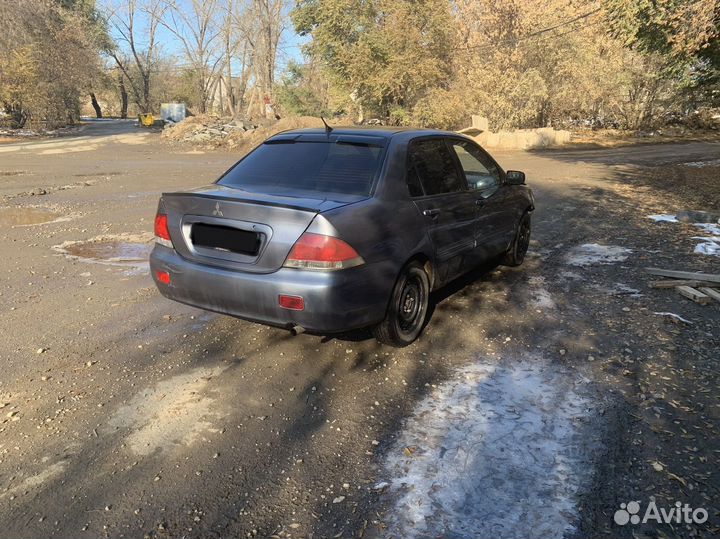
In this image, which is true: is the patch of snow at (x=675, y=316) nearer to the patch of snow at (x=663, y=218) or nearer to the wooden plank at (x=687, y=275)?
the wooden plank at (x=687, y=275)

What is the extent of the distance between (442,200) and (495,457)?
224cm

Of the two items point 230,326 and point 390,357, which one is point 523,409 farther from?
point 230,326

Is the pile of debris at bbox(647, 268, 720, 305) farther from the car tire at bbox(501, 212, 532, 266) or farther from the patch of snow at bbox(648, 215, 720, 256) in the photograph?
the patch of snow at bbox(648, 215, 720, 256)

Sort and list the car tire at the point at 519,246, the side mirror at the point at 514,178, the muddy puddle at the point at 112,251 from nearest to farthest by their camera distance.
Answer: the side mirror at the point at 514,178 → the car tire at the point at 519,246 → the muddy puddle at the point at 112,251

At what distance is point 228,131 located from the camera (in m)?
29.4

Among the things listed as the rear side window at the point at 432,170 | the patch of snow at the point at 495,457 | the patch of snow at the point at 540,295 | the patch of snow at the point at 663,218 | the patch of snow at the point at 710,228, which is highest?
the rear side window at the point at 432,170

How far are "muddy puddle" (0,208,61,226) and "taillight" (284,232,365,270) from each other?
7259 mm

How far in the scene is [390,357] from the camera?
4.02m

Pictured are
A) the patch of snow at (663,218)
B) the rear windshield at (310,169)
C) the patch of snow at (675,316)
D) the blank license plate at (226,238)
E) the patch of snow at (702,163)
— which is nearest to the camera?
the blank license plate at (226,238)

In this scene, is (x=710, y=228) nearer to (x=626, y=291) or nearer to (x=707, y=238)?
(x=707, y=238)

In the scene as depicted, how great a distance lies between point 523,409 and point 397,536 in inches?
52.3

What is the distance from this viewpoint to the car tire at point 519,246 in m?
6.12

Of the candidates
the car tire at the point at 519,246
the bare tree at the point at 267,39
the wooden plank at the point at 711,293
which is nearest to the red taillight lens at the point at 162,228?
the car tire at the point at 519,246

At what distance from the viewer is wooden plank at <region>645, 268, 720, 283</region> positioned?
535cm
